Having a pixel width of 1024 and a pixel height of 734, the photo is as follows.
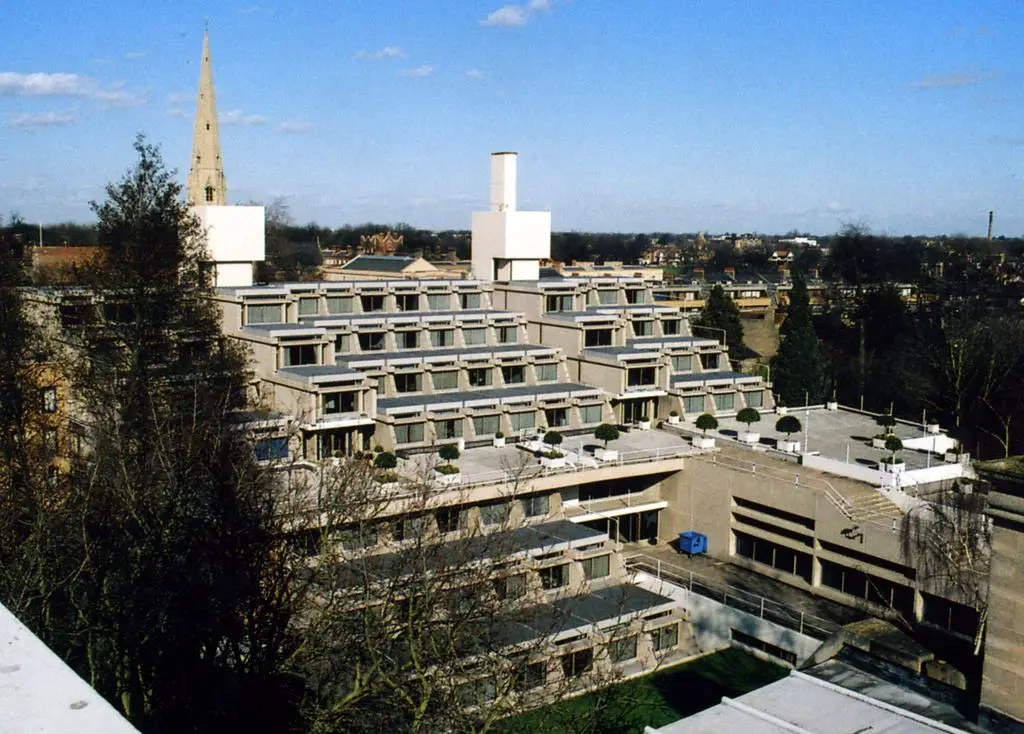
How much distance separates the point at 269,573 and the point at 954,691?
18.8m

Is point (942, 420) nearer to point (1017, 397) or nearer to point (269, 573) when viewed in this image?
point (1017, 397)

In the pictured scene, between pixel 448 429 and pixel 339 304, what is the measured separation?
9.32 meters

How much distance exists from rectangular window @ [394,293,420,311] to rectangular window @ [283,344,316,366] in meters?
7.43

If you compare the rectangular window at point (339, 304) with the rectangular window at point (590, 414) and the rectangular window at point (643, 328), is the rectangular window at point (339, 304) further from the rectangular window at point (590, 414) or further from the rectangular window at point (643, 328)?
the rectangular window at point (643, 328)

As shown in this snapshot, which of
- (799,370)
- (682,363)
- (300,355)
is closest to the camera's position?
(300,355)

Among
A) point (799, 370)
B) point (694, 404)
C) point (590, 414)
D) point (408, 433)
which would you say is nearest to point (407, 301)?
point (408, 433)

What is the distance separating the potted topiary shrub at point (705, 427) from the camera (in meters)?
42.1

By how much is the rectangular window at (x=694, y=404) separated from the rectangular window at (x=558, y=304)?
25.6 ft

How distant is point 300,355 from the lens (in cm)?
4216

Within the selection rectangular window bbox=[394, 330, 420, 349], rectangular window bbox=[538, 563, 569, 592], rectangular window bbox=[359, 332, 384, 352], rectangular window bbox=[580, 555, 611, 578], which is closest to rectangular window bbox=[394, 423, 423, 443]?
rectangular window bbox=[359, 332, 384, 352]

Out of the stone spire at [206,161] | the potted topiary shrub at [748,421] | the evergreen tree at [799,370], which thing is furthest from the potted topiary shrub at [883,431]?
the stone spire at [206,161]

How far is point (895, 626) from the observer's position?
1315 inches

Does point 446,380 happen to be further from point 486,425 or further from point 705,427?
point 705,427

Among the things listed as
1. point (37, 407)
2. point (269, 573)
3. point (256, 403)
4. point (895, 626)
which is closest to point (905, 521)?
point (895, 626)
